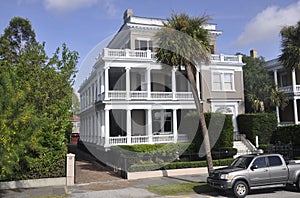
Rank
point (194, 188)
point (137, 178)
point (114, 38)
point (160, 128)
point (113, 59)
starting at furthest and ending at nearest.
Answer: point (114, 38)
point (160, 128)
point (113, 59)
point (137, 178)
point (194, 188)

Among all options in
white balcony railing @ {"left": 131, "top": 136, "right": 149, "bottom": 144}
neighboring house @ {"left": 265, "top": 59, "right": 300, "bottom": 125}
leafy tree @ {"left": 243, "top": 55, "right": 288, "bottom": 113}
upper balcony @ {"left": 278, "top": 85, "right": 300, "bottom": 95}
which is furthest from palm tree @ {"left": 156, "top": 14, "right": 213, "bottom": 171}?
upper balcony @ {"left": 278, "top": 85, "right": 300, "bottom": 95}

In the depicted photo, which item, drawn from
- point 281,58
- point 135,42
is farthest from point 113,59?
point 281,58

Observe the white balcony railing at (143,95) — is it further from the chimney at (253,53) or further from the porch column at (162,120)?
the chimney at (253,53)

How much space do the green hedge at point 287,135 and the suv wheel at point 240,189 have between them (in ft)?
44.2

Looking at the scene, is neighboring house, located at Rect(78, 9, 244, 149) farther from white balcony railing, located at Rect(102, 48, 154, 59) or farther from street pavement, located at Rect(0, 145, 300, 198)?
street pavement, located at Rect(0, 145, 300, 198)

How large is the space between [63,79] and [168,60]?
612 centimetres

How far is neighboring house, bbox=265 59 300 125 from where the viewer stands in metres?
33.6

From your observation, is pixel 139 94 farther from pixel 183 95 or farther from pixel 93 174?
pixel 93 174

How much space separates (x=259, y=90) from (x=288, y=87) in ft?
11.9

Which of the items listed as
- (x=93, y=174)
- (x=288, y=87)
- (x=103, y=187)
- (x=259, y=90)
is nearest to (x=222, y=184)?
(x=103, y=187)

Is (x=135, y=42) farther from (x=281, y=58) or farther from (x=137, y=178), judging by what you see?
(x=137, y=178)

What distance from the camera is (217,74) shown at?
29.9 meters

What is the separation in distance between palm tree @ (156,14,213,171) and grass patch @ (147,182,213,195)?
1343 millimetres

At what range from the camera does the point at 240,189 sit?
12.4 meters
